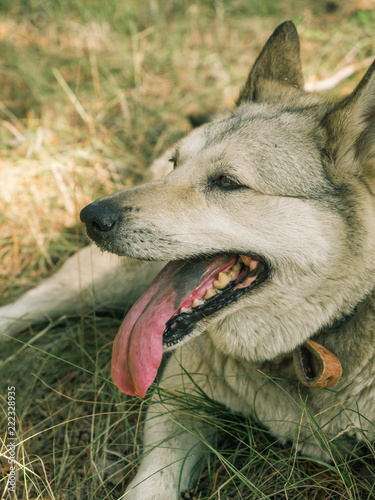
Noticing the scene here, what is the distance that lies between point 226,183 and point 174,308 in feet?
2.27

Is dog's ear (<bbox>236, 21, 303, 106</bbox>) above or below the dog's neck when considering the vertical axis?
above

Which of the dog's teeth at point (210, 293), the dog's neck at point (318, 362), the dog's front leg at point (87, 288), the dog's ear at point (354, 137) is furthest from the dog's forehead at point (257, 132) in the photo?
the dog's front leg at point (87, 288)

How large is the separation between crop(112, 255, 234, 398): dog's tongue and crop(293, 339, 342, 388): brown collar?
57 cm

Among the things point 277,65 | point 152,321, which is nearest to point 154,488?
point 152,321

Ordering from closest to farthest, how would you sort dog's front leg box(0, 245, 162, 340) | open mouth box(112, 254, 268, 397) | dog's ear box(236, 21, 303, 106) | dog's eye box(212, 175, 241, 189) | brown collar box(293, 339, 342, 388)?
brown collar box(293, 339, 342, 388)
open mouth box(112, 254, 268, 397)
dog's eye box(212, 175, 241, 189)
dog's ear box(236, 21, 303, 106)
dog's front leg box(0, 245, 162, 340)

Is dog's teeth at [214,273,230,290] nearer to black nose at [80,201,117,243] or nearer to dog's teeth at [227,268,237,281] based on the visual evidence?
dog's teeth at [227,268,237,281]

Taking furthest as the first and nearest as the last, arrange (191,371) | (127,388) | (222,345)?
(191,371)
(222,345)
(127,388)

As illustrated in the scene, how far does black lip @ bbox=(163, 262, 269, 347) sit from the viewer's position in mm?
2055

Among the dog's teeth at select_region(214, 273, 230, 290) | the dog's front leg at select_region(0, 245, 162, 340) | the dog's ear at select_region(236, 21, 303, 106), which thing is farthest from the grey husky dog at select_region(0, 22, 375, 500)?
the dog's front leg at select_region(0, 245, 162, 340)

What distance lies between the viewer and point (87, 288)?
3258 millimetres

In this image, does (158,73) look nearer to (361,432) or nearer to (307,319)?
(307,319)

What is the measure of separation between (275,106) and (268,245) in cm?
99

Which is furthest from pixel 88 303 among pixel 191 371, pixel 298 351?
pixel 298 351

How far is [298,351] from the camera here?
7.00 feet
